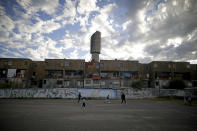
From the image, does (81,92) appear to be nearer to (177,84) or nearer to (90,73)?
(90,73)

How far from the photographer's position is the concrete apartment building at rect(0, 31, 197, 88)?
1359 inches

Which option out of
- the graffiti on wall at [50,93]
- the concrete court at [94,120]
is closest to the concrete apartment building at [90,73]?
the graffiti on wall at [50,93]

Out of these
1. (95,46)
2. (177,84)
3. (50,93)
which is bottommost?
(50,93)

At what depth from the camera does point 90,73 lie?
3622 cm

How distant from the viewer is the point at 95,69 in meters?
36.8

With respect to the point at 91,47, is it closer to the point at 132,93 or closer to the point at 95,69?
the point at 95,69

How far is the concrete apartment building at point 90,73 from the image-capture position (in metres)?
34.5

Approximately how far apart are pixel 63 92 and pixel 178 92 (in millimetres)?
29158

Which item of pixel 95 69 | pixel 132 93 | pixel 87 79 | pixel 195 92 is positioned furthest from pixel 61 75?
pixel 195 92

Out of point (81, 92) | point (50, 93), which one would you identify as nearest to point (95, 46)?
point (81, 92)

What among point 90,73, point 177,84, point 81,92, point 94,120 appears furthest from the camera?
point 90,73

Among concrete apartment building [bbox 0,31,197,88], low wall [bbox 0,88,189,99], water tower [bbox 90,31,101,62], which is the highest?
water tower [bbox 90,31,101,62]

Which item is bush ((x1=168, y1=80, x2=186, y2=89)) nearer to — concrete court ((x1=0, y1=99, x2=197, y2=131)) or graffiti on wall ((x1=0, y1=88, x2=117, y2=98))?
graffiti on wall ((x1=0, y1=88, x2=117, y2=98))

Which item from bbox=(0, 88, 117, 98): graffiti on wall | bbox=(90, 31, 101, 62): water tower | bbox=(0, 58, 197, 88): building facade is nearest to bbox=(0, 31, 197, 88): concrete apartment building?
bbox=(0, 58, 197, 88): building facade
